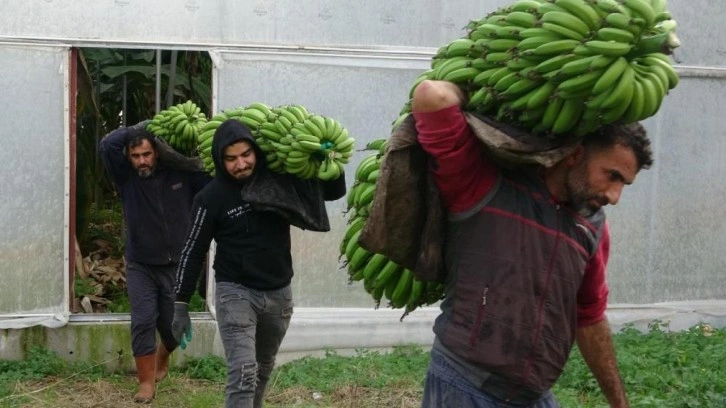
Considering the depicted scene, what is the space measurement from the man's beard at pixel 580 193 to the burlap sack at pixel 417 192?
121 mm

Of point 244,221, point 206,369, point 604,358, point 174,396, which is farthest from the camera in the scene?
point 206,369

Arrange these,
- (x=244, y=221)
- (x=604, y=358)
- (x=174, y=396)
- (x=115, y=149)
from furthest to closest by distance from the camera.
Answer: (x=174, y=396)
(x=115, y=149)
(x=244, y=221)
(x=604, y=358)

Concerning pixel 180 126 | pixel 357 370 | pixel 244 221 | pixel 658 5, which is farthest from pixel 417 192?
pixel 357 370

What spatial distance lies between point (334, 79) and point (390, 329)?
1.95 meters

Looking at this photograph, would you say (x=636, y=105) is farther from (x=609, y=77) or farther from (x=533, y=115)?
(x=533, y=115)

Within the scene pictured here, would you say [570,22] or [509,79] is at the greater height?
[570,22]

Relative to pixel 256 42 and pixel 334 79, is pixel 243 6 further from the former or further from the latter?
pixel 334 79

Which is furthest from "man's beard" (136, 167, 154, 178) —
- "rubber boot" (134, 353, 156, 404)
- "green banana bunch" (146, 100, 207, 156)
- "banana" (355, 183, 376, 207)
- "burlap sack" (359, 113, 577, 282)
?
"burlap sack" (359, 113, 577, 282)

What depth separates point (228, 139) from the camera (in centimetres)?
539

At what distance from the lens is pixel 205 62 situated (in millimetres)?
9789

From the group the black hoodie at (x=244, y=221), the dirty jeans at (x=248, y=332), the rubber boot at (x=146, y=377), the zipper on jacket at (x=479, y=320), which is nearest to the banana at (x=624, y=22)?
the zipper on jacket at (x=479, y=320)

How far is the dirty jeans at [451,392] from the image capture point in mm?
3033

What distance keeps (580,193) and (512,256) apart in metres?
0.29

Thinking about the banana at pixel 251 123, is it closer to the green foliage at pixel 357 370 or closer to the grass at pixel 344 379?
the grass at pixel 344 379
